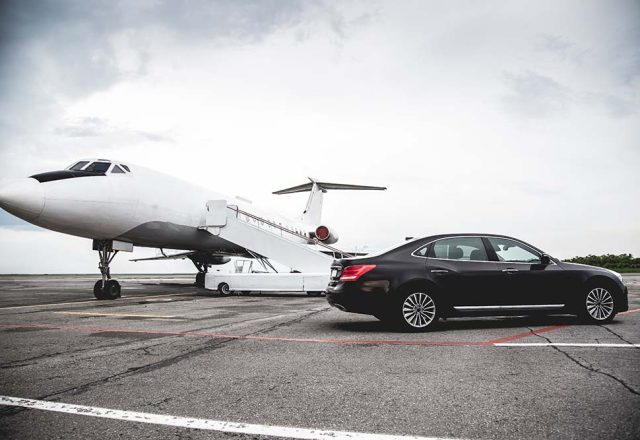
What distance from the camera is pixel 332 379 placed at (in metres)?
4.10

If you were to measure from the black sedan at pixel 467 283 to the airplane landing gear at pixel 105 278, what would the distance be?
8.67 m

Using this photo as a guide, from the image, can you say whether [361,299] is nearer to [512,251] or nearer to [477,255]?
[477,255]

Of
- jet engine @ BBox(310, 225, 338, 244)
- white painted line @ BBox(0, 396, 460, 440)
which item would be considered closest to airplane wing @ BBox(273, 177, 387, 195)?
jet engine @ BBox(310, 225, 338, 244)

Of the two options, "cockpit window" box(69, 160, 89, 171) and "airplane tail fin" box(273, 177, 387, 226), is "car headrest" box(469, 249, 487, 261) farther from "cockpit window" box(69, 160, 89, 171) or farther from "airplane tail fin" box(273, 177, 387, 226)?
"airplane tail fin" box(273, 177, 387, 226)

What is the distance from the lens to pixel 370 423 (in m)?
2.98

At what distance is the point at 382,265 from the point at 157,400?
427 centimetres

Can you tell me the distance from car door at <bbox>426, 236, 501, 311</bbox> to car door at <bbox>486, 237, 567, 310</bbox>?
7.3 inches

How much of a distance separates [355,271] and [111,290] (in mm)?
9363

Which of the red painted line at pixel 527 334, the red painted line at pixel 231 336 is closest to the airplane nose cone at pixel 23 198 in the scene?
the red painted line at pixel 231 336

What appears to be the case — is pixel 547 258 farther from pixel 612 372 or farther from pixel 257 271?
pixel 257 271

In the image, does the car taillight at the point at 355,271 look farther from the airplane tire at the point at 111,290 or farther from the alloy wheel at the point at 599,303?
the airplane tire at the point at 111,290

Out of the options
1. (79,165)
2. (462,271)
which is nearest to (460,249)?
(462,271)

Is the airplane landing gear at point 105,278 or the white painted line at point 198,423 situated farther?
the airplane landing gear at point 105,278

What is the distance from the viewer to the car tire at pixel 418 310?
23.1 feet
